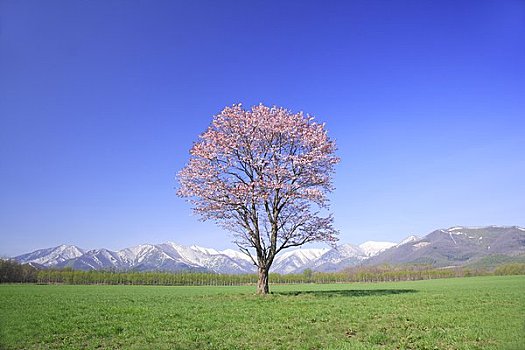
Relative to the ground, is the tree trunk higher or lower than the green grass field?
higher

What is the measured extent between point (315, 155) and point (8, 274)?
140 meters

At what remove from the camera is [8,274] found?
126 m

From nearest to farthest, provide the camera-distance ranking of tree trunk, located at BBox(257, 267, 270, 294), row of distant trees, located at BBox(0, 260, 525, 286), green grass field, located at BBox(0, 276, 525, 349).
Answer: green grass field, located at BBox(0, 276, 525, 349) → tree trunk, located at BBox(257, 267, 270, 294) → row of distant trees, located at BBox(0, 260, 525, 286)

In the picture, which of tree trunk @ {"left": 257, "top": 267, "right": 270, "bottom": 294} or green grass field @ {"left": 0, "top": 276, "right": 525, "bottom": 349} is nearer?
green grass field @ {"left": 0, "top": 276, "right": 525, "bottom": 349}

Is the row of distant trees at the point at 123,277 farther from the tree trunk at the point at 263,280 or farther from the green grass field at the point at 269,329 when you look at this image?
the green grass field at the point at 269,329

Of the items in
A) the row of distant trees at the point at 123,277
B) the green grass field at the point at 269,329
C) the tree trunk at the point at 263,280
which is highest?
the tree trunk at the point at 263,280

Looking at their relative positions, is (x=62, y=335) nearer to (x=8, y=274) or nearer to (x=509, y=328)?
(x=509, y=328)

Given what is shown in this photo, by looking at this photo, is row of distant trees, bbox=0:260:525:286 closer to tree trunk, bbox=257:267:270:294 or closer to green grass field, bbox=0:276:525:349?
tree trunk, bbox=257:267:270:294

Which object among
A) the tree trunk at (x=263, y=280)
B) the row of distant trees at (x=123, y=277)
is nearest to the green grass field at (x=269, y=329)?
the tree trunk at (x=263, y=280)

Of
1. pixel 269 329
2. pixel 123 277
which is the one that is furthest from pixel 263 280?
pixel 123 277

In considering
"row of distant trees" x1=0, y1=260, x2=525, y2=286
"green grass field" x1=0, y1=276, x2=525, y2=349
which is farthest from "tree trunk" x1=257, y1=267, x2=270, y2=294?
"row of distant trees" x1=0, y1=260, x2=525, y2=286

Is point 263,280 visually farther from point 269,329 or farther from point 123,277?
point 123,277

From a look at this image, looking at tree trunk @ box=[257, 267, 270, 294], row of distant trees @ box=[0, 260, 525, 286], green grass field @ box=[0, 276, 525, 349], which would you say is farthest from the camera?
row of distant trees @ box=[0, 260, 525, 286]

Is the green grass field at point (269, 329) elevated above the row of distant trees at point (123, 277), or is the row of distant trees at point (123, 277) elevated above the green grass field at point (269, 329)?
the green grass field at point (269, 329)
